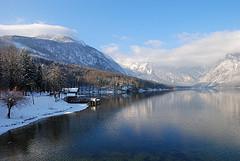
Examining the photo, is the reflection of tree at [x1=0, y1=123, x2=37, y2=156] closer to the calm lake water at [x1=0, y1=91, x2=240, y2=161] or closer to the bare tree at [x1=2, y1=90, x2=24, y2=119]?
the calm lake water at [x1=0, y1=91, x2=240, y2=161]

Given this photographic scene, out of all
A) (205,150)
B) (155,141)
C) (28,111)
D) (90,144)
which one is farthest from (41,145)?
(28,111)

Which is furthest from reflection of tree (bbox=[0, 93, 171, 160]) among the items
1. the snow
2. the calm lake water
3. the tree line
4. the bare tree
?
the tree line

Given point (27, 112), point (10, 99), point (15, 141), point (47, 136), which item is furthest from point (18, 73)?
point (15, 141)

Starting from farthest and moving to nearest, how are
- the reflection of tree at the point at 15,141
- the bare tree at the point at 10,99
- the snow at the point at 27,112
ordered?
the bare tree at the point at 10,99 → the snow at the point at 27,112 → the reflection of tree at the point at 15,141

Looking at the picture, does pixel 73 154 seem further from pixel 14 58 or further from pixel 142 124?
pixel 14 58

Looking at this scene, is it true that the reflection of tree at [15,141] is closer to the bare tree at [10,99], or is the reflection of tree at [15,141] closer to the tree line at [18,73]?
the bare tree at [10,99]

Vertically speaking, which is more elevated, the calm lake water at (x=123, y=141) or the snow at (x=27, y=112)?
the snow at (x=27, y=112)

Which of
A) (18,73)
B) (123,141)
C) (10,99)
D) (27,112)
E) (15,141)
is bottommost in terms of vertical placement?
A: (123,141)

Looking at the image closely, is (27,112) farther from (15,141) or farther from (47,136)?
(15,141)

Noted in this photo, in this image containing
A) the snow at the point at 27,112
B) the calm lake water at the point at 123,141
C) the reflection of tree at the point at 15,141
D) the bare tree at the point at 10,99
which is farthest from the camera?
the bare tree at the point at 10,99

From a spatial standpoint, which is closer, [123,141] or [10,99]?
[123,141]

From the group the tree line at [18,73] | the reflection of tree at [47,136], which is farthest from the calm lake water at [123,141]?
the tree line at [18,73]

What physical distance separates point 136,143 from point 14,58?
84.7 meters

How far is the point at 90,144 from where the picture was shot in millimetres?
57594
